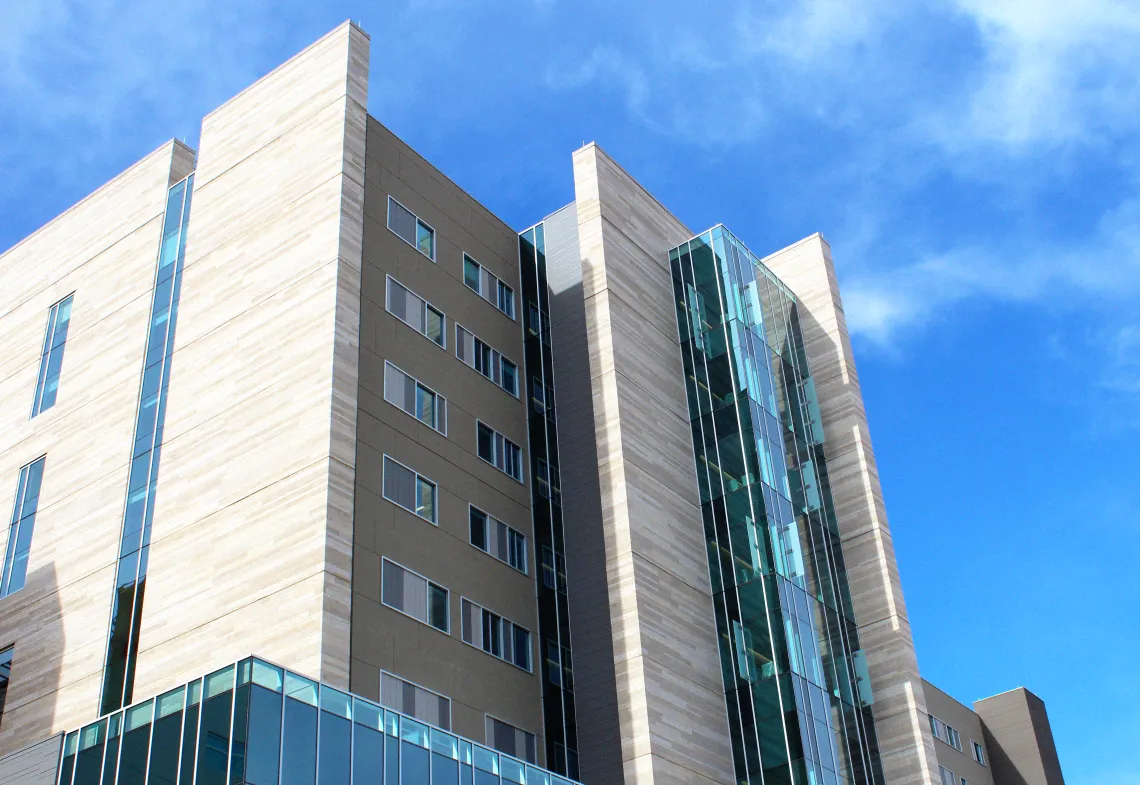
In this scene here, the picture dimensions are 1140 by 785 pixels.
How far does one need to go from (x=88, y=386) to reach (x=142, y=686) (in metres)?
14.8

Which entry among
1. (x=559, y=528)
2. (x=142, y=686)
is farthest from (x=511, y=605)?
(x=142, y=686)

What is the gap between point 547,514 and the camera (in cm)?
4884

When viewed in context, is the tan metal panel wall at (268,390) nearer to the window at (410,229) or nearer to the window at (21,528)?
the window at (410,229)

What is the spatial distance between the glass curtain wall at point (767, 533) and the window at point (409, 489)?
10.8m

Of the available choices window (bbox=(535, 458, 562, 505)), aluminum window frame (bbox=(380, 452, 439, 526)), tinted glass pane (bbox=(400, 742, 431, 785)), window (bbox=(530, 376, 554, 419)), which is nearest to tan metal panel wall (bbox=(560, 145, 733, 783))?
window (bbox=(530, 376, 554, 419))

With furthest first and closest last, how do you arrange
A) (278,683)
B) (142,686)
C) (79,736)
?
(142,686)
(79,736)
(278,683)

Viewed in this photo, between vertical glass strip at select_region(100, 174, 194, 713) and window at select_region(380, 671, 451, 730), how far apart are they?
8295 mm

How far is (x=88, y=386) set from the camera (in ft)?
167

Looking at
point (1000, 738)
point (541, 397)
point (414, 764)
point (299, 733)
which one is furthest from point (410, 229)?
point (1000, 738)

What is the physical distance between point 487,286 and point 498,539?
10.8 meters

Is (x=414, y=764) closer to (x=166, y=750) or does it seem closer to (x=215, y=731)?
(x=215, y=731)

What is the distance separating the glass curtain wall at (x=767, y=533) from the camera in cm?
4506

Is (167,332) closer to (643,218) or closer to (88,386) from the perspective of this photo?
(88,386)

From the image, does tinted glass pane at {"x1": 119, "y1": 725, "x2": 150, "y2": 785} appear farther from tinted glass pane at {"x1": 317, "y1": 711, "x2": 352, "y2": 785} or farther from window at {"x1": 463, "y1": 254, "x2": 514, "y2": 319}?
window at {"x1": 463, "y1": 254, "x2": 514, "y2": 319}
